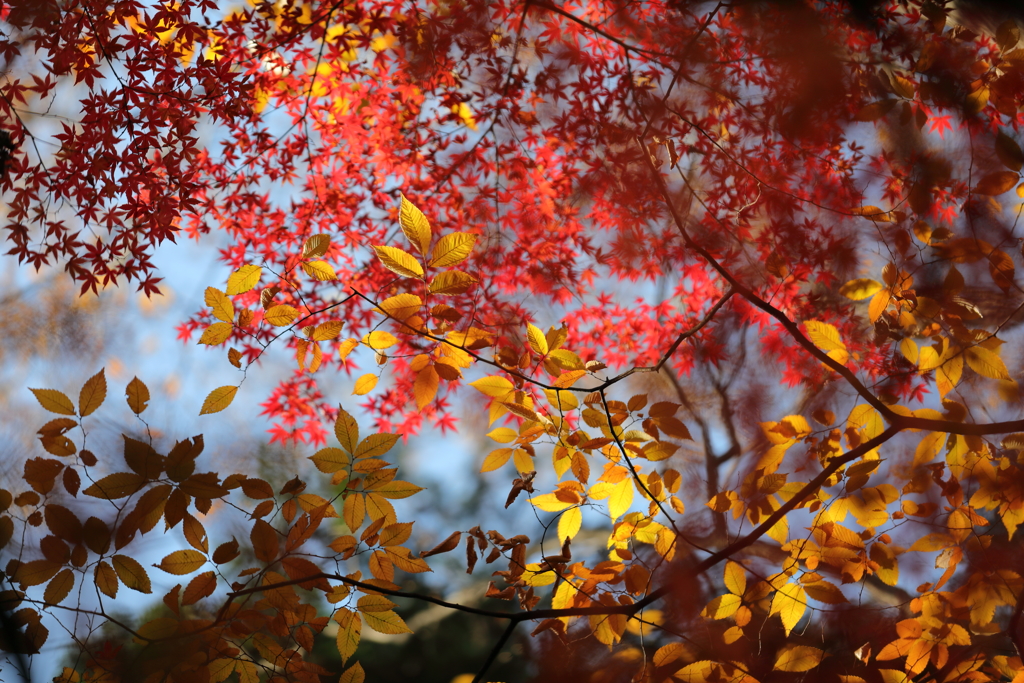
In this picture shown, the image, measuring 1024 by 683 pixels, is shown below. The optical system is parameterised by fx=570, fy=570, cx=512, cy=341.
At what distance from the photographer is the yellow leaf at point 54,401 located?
38.7 inches

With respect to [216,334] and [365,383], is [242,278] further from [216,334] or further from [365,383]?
[365,383]

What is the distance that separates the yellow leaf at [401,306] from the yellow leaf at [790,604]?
963 millimetres

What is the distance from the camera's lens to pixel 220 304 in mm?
1014

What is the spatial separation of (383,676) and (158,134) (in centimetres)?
224

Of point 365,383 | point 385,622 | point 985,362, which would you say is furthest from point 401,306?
point 985,362

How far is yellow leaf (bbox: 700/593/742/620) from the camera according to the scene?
119 centimetres

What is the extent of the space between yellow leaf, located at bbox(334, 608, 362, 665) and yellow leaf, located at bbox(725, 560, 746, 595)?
0.76 m

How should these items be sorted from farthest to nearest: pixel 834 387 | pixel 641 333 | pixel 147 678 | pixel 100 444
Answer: pixel 641 333
pixel 834 387
pixel 100 444
pixel 147 678

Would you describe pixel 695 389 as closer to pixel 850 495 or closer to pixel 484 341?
pixel 850 495

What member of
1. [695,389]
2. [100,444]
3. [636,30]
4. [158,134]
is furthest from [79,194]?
[695,389]

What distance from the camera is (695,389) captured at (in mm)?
2117

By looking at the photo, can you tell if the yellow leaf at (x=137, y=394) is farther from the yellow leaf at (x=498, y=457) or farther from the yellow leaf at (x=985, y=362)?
the yellow leaf at (x=985, y=362)

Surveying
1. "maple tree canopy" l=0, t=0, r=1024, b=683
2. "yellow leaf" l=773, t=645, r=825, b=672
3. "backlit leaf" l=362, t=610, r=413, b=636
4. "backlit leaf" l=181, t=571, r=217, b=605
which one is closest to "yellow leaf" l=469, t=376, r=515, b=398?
"maple tree canopy" l=0, t=0, r=1024, b=683

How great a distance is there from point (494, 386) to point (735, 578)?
0.66 m
